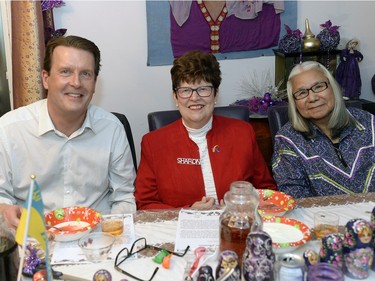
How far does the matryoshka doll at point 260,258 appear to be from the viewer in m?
0.98

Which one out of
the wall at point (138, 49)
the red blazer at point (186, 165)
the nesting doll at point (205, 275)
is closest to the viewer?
the nesting doll at point (205, 275)

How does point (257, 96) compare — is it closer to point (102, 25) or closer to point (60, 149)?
point (102, 25)

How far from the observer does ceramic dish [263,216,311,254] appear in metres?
1.25

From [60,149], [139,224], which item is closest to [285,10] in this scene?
[60,149]

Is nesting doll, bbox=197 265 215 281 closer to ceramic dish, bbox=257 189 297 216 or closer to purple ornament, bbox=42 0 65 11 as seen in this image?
ceramic dish, bbox=257 189 297 216

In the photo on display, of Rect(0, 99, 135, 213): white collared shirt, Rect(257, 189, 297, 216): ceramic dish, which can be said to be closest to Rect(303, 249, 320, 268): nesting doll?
Rect(257, 189, 297, 216): ceramic dish

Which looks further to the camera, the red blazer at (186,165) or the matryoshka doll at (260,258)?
the red blazer at (186,165)

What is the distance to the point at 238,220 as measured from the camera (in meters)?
1.16

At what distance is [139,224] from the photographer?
1493 millimetres

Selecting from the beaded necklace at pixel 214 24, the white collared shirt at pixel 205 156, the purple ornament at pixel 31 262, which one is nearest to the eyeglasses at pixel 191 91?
the white collared shirt at pixel 205 156

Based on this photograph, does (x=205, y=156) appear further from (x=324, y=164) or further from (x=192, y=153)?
(x=324, y=164)

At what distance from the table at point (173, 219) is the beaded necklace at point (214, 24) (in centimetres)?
201

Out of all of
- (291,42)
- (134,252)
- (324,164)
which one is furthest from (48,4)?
(134,252)

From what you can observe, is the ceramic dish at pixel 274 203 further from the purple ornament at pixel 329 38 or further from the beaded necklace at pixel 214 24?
the purple ornament at pixel 329 38
